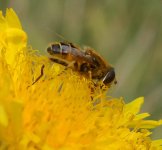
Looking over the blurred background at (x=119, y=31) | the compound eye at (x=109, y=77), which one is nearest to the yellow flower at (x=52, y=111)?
the compound eye at (x=109, y=77)

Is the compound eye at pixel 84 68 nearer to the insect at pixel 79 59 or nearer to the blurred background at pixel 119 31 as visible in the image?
the insect at pixel 79 59

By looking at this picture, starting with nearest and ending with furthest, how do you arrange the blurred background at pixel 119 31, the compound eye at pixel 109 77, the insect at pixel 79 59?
the insect at pixel 79 59 < the compound eye at pixel 109 77 < the blurred background at pixel 119 31

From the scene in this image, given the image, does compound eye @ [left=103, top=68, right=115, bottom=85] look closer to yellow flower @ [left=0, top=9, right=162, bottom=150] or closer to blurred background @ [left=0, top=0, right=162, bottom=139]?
yellow flower @ [left=0, top=9, right=162, bottom=150]

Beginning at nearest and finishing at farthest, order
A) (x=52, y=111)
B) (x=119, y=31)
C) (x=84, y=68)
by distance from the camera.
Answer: (x=52, y=111), (x=84, y=68), (x=119, y=31)

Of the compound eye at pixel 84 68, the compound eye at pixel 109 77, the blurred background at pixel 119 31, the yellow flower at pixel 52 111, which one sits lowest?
the blurred background at pixel 119 31

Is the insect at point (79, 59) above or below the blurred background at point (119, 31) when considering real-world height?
above

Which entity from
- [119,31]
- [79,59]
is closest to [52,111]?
[79,59]

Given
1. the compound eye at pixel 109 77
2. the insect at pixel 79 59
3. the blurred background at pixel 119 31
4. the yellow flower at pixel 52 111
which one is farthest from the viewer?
the blurred background at pixel 119 31

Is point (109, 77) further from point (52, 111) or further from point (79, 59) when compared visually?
point (52, 111)
